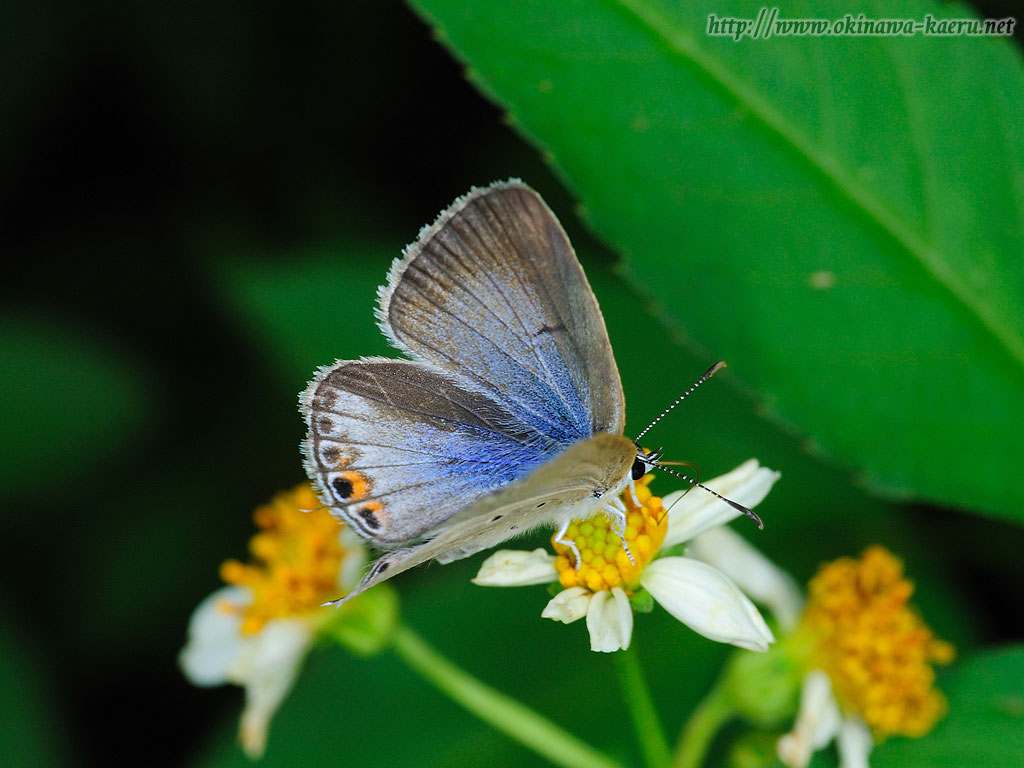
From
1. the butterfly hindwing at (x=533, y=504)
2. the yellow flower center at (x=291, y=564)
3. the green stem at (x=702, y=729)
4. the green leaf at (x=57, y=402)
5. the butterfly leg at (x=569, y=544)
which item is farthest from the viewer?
the green leaf at (x=57, y=402)

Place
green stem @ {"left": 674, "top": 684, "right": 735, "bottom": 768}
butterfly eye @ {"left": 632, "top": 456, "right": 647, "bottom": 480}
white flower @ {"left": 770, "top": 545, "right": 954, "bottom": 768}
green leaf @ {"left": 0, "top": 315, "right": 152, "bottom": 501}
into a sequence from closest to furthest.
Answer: butterfly eye @ {"left": 632, "top": 456, "right": 647, "bottom": 480} < green stem @ {"left": 674, "top": 684, "right": 735, "bottom": 768} < white flower @ {"left": 770, "top": 545, "right": 954, "bottom": 768} < green leaf @ {"left": 0, "top": 315, "right": 152, "bottom": 501}

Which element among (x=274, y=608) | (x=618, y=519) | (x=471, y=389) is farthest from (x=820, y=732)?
(x=274, y=608)

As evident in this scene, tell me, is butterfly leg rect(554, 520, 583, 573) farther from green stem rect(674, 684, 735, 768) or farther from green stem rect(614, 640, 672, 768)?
green stem rect(674, 684, 735, 768)

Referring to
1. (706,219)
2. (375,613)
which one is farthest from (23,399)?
(706,219)

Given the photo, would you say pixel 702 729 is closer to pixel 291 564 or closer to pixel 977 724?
pixel 977 724

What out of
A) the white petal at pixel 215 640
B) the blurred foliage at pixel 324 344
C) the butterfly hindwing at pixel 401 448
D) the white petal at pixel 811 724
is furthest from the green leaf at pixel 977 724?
the white petal at pixel 215 640

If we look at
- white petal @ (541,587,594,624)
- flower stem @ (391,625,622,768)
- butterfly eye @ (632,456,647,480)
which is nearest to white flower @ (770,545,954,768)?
flower stem @ (391,625,622,768)

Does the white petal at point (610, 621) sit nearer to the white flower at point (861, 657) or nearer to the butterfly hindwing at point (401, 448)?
the butterfly hindwing at point (401, 448)
